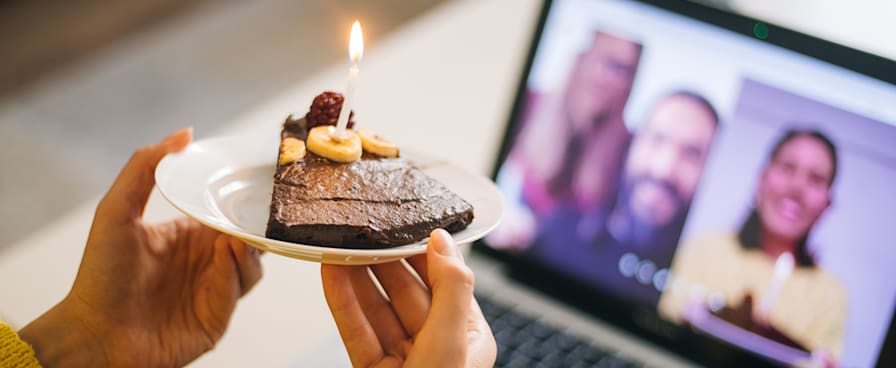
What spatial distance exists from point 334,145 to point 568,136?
0.42 metres

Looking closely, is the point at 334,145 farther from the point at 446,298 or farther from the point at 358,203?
the point at 446,298

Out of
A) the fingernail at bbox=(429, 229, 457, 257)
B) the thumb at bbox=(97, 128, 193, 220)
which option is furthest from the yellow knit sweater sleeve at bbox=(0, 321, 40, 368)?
the fingernail at bbox=(429, 229, 457, 257)

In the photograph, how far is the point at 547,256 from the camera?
1.09 meters

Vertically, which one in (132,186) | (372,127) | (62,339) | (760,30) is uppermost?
(760,30)

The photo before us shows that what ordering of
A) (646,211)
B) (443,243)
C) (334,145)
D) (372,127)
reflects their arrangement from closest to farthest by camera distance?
1. (443,243)
2. (334,145)
3. (646,211)
4. (372,127)

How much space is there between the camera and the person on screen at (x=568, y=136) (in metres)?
1.04

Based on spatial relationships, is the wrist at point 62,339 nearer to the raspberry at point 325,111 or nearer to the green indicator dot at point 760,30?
the raspberry at point 325,111

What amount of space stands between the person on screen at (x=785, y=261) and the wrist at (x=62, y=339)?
715 millimetres

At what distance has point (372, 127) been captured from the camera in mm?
1374

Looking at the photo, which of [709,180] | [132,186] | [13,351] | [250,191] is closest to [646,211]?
[709,180]

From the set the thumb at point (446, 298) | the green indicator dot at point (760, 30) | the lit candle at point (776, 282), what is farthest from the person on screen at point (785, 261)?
the thumb at point (446, 298)

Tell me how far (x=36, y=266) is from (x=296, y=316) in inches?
12.3

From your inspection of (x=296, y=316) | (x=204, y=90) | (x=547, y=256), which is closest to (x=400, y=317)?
(x=296, y=316)

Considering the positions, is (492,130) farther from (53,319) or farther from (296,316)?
(53,319)
